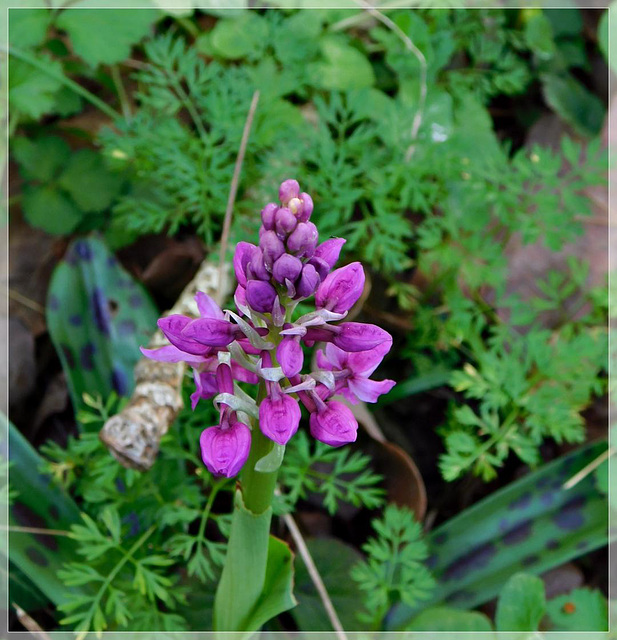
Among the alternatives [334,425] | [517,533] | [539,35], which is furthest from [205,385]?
[539,35]

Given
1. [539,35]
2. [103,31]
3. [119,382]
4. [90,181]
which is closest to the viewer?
[119,382]

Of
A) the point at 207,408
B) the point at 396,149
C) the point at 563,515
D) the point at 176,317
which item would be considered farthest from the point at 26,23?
the point at 563,515

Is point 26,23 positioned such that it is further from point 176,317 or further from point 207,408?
point 176,317

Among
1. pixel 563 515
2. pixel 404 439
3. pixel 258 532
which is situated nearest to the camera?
pixel 258 532

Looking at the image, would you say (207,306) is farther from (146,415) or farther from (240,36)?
(240,36)

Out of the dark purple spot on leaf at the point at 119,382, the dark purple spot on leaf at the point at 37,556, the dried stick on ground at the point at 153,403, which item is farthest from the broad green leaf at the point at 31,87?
the dark purple spot on leaf at the point at 37,556

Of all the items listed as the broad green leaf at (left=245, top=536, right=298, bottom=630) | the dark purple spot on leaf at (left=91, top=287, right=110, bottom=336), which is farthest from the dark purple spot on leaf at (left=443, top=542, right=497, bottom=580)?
the dark purple spot on leaf at (left=91, top=287, right=110, bottom=336)

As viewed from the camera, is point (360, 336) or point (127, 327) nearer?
point (360, 336)
